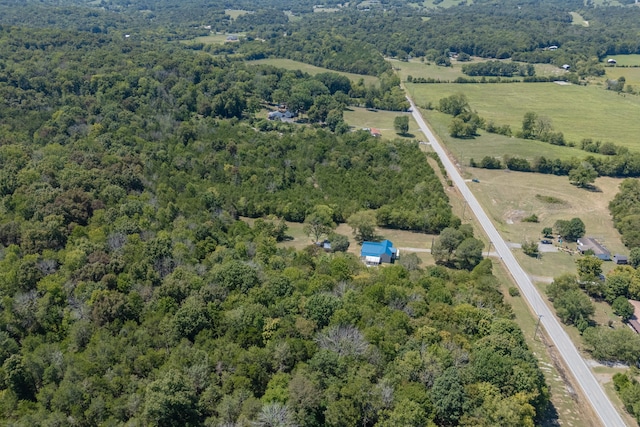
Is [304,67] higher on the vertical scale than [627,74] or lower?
higher

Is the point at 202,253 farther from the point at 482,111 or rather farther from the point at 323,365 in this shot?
the point at 482,111

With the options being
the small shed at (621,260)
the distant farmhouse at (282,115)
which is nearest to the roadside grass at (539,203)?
the small shed at (621,260)

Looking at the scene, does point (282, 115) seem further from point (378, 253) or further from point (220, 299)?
point (220, 299)

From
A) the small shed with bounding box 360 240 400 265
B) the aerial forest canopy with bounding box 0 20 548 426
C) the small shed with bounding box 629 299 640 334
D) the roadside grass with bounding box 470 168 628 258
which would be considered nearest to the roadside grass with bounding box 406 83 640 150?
the roadside grass with bounding box 470 168 628 258

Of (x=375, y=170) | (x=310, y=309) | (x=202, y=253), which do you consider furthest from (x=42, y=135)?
(x=310, y=309)

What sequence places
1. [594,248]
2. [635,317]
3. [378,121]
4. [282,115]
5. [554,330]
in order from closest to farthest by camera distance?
[554,330] → [635,317] → [594,248] → [378,121] → [282,115]

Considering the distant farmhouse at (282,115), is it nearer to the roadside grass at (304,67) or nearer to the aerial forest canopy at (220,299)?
the aerial forest canopy at (220,299)

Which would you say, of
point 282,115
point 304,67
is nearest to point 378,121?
point 282,115
